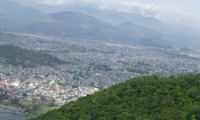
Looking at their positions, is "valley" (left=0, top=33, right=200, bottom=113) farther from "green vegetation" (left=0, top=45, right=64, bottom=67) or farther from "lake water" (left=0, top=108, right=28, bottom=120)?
"lake water" (left=0, top=108, right=28, bottom=120)

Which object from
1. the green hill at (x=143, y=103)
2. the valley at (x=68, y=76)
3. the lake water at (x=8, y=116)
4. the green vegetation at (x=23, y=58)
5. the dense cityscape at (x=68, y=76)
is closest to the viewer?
the green hill at (x=143, y=103)

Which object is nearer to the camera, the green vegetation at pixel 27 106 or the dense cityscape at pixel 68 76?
the green vegetation at pixel 27 106

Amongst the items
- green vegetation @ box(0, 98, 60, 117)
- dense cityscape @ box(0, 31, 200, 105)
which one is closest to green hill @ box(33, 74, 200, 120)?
green vegetation @ box(0, 98, 60, 117)

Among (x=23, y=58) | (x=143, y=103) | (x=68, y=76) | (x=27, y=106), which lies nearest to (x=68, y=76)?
(x=68, y=76)

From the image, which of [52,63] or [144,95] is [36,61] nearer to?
[52,63]

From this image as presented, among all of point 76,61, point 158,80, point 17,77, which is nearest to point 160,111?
point 158,80

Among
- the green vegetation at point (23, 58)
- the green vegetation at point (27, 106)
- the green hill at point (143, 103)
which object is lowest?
the green vegetation at point (27, 106)

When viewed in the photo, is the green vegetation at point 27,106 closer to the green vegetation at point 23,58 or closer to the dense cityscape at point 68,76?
the dense cityscape at point 68,76

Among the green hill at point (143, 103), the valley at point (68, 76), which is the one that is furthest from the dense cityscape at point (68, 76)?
the green hill at point (143, 103)
